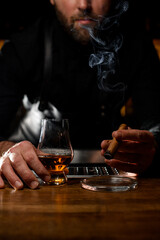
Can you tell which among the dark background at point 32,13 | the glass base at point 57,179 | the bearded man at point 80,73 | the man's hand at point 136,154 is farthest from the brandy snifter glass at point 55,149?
the dark background at point 32,13

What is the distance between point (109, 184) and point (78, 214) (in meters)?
0.34

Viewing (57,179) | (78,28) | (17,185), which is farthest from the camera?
(78,28)

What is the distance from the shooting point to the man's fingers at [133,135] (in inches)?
47.2

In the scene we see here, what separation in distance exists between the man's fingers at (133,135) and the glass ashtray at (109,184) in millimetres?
188

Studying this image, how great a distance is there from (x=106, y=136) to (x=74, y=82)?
0.63 metres

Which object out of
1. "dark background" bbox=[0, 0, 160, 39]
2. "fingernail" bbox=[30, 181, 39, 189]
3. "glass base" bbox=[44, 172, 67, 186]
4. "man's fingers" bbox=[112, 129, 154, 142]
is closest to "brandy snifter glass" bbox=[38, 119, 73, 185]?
"glass base" bbox=[44, 172, 67, 186]

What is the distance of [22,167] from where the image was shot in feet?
3.41

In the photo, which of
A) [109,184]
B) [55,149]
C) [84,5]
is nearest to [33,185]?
[55,149]

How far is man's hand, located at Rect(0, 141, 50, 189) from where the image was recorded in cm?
103

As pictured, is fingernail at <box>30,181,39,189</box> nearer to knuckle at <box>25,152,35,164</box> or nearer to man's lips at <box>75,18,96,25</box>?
knuckle at <box>25,152,35,164</box>

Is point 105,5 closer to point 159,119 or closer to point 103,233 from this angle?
point 159,119

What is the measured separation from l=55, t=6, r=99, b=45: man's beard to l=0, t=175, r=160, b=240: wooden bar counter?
5.75 feet

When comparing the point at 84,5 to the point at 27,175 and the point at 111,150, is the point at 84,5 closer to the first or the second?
the point at 111,150

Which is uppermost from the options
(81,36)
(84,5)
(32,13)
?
(32,13)
